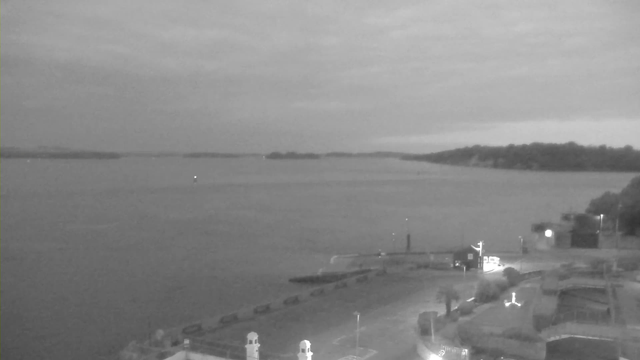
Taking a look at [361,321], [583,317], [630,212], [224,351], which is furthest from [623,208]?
[224,351]

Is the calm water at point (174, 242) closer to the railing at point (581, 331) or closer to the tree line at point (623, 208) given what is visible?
the tree line at point (623, 208)

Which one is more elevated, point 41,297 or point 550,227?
point 550,227

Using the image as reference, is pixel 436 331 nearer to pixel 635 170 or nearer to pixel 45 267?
pixel 45 267

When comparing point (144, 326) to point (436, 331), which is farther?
point (144, 326)

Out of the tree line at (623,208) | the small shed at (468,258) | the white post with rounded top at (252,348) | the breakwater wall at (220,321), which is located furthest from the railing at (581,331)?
the tree line at (623,208)

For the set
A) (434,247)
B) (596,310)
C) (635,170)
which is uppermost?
(635,170)

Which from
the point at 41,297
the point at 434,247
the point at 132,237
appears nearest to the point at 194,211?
the point at 132,237

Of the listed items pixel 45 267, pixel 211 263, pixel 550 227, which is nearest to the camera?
pixel 550 227
